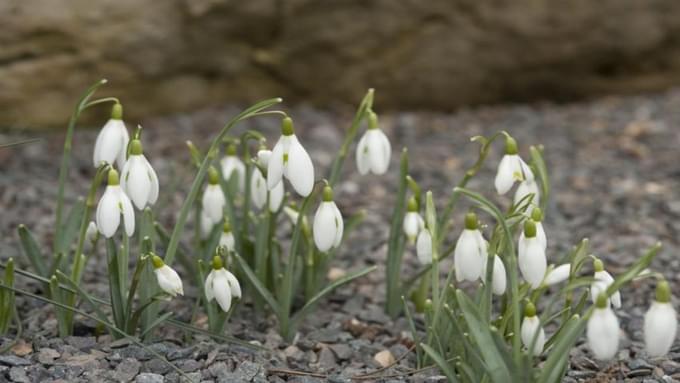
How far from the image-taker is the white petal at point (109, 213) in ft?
7.54

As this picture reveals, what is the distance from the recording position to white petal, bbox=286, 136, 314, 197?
235cm

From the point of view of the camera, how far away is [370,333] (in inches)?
114

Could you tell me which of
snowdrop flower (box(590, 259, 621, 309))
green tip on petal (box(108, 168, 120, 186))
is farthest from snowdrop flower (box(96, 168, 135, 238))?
snowdrop flower (box(590, 259, 621, 309))

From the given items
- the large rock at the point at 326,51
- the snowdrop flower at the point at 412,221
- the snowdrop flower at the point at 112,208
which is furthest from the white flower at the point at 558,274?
the large rock at the point at 326,51

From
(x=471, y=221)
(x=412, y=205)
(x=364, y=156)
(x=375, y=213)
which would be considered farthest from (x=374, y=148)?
(x=375, y=213)

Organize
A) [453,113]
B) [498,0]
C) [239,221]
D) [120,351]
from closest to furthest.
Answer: [120,351], [239,221], [498,0], [453,113]

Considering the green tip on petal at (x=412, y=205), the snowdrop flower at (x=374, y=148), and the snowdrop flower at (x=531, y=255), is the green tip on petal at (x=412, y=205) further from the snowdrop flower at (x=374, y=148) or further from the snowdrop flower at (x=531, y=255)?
the snowdrop flower at (x=531, y=255)

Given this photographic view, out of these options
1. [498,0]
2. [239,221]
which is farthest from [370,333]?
[498,0]

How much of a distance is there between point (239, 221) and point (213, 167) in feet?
1.06

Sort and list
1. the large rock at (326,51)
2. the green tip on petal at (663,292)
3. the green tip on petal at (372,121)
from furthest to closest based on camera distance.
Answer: the large rock at (326,51)
the green tip on petal at (372,121)
the green tip on petal at (663,292)

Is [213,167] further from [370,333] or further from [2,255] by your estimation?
[2,255]

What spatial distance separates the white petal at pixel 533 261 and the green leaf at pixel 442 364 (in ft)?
0.91

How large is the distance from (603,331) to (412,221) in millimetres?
840

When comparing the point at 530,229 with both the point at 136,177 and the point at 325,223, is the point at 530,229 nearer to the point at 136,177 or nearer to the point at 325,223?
the point at 325,223
